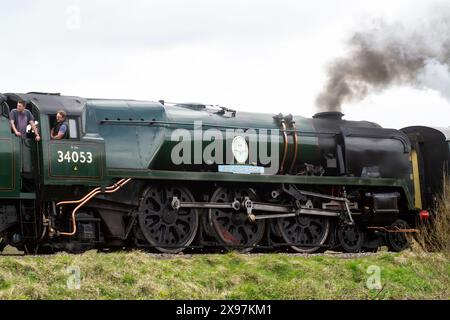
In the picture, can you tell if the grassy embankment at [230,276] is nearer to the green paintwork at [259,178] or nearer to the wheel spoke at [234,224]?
the green paintwork at [259,178]

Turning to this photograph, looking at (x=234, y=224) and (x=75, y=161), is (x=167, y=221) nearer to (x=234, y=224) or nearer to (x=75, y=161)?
(x=234, y=224)

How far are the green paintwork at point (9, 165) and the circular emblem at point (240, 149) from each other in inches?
199

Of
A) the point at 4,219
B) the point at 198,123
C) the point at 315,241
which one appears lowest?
the point at 315,241

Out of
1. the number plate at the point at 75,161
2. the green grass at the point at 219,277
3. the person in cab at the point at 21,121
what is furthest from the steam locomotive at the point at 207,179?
the green grass at the point at 219,277

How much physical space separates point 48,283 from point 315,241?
852 centimetres

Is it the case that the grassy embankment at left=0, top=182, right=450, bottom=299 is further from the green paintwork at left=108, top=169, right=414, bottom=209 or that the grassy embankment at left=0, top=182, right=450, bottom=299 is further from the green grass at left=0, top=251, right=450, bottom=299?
the green paintwork at left=108, top=169, right=414, bottom=209

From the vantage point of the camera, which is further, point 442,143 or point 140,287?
point 442,143

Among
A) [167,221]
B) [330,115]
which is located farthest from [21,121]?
[330,115]

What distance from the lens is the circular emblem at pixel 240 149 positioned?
17562 millimetres

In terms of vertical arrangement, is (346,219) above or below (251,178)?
below

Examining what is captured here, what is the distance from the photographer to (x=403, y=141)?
811 inches

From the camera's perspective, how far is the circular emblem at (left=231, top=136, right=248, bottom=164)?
57.6ft

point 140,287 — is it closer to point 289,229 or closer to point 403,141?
point 289,229
